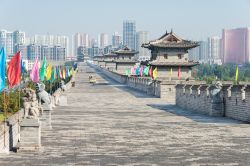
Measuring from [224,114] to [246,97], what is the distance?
131 inches

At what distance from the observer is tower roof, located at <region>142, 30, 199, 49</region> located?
189 feet

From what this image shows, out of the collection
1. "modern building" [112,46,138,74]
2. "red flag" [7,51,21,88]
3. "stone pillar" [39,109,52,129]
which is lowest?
"stone pillar" [39,109,52,129]

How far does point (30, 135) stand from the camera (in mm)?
14344

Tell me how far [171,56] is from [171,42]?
1.61 m

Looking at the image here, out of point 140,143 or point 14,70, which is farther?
point 14,70

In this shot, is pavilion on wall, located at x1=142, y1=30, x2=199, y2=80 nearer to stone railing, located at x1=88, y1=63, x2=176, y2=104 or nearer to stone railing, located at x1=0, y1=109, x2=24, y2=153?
stone railing, located at x1=88, y1=63, x2=176, y2=104

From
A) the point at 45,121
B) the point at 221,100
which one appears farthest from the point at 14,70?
the point at 221,100

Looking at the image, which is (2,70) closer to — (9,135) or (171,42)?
(9,135)

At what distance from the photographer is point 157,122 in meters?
22.6

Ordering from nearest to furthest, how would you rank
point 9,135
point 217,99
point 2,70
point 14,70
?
point 9,135, point 2,70, point 14,70, point 217,99

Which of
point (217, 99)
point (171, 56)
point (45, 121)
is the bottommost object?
point (45, 121)

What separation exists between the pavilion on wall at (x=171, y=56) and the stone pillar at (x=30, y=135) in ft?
142

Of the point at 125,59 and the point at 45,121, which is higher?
the point at 125,59

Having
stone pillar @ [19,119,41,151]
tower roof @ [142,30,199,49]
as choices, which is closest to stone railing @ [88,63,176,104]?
tower roof @ [142,30,199,49]
